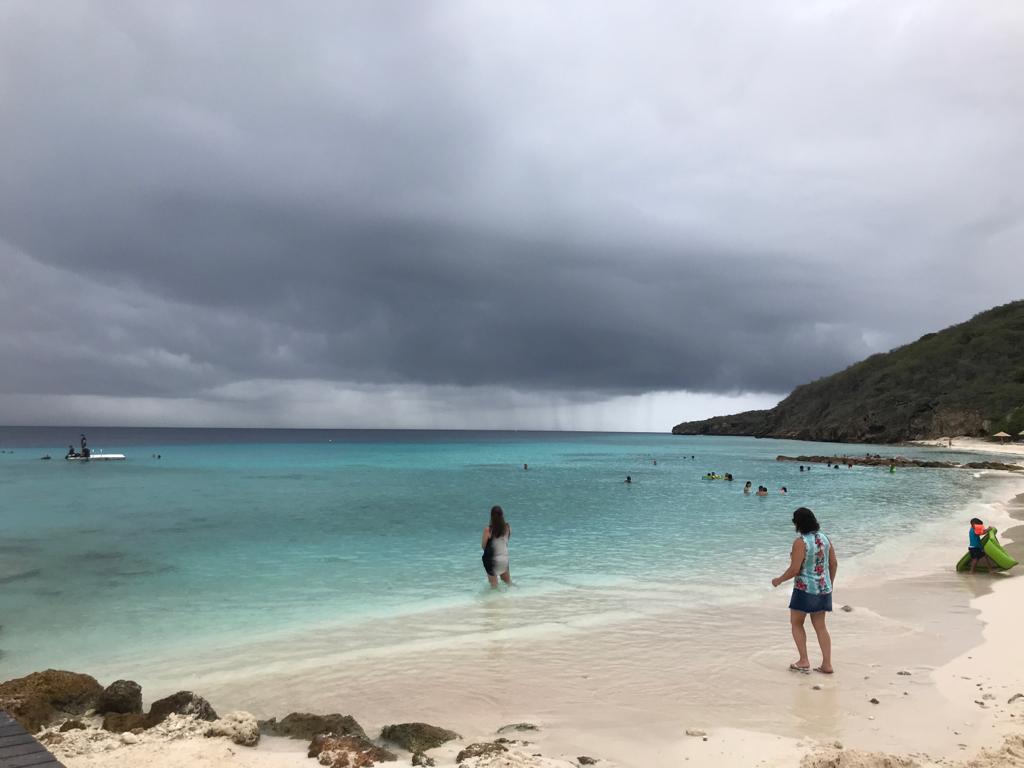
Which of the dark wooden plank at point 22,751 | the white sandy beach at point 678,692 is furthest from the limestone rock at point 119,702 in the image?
the dark wooden plank at point 22,751

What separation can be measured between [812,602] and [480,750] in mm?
4949

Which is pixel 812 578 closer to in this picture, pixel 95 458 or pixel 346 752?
pixel 346 752

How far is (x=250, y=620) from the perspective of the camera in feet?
40.1

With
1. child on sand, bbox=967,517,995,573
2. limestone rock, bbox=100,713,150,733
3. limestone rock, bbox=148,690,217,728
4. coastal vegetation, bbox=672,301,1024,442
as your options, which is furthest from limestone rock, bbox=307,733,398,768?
coastal vegetation, bbox=672,301,1024,442

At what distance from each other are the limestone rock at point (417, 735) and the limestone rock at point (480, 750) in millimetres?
444

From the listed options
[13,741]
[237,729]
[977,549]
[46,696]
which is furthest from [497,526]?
[977,549]

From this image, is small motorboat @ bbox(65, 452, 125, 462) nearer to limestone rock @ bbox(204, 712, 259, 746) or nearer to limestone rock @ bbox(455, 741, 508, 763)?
limestone rock @ bbox(204, 712, 259, 746)

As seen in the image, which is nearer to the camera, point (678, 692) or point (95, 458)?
point (678, 692)

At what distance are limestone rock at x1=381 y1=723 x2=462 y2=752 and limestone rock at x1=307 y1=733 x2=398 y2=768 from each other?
246 mm

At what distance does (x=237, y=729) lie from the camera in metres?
6.61

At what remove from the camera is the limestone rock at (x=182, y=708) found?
7.00 meters

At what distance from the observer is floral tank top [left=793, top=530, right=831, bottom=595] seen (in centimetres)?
844

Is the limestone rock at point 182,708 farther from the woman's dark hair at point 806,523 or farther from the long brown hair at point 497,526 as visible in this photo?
the long brown hair at point 497,526

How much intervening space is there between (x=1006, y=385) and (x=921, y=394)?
1758 cm
